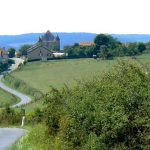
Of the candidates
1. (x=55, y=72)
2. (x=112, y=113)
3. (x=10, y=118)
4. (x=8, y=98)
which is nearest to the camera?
(x=112, y=113)

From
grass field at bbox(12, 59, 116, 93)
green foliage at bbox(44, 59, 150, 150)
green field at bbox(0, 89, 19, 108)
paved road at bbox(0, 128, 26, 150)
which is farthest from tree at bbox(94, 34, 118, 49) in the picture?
green foliage at bbox(44, 59, 150, 150)

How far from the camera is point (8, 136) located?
2362cm

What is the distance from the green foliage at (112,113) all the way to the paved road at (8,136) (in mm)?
4598

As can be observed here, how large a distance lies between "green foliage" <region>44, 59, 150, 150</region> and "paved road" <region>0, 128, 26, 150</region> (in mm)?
4598

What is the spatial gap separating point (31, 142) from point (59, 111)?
6.91 feet

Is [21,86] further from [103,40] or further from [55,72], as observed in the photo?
[103,40]

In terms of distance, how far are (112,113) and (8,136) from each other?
10.8 meters

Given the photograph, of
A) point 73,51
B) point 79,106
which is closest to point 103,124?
point 79,106

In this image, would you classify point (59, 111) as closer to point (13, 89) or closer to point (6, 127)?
point (6, 127)

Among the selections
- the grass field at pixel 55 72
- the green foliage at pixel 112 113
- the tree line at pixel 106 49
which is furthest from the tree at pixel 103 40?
the green foliage at pixel 112 113

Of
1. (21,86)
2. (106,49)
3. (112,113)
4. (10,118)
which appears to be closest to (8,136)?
(10,118)

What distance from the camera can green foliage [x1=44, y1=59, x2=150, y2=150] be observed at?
43.9 ft

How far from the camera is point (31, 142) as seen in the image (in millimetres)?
19484

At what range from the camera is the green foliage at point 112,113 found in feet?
43.9
